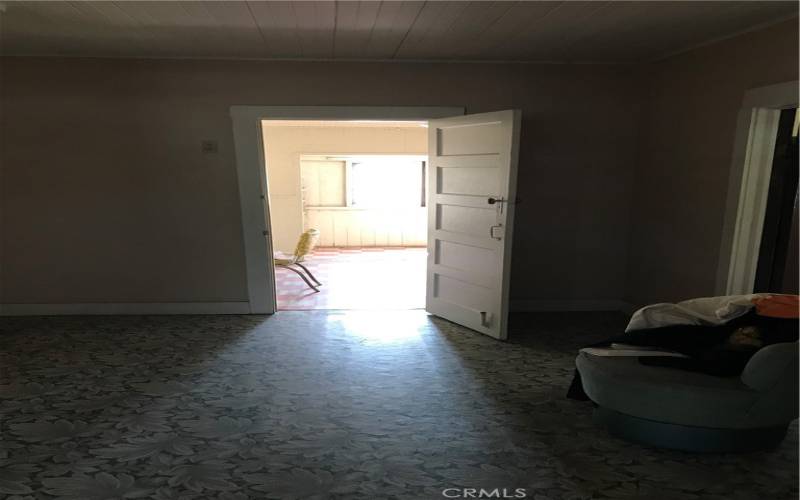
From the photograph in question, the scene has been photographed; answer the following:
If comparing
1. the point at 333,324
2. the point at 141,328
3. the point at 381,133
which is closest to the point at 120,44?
the point at 141,328

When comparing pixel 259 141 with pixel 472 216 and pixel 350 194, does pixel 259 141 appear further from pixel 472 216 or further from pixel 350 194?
pixel 350 194

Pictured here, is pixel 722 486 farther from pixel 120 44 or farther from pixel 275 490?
pixel 120 44

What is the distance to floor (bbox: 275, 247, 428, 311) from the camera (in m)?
4.69

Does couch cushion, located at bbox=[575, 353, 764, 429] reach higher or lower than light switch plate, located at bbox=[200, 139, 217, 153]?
Answer: lower

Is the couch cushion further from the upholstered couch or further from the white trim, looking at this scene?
the white trim

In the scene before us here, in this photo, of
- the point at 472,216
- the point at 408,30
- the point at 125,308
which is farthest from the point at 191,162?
the point at 472,216

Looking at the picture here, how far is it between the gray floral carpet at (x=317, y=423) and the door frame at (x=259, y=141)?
815 mm

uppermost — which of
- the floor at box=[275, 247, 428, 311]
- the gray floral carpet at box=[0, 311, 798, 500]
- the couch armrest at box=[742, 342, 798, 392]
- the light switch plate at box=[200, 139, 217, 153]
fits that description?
the light switch plate at box=[200, 139, 217, 153]

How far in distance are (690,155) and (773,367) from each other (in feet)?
6.75

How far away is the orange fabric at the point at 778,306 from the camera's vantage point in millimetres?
2125

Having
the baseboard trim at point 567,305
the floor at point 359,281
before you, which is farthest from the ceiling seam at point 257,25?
the baseboard trim at point 567,305

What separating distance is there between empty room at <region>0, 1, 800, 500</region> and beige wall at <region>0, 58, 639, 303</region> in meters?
0.02

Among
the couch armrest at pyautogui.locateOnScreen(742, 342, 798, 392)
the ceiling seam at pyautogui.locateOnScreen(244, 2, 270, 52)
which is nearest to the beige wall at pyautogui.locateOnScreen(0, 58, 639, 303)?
the ceiling seam at pyautogui.locateOnScreen(244, 2, 270, 52)

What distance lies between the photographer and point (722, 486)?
193 centimetres
